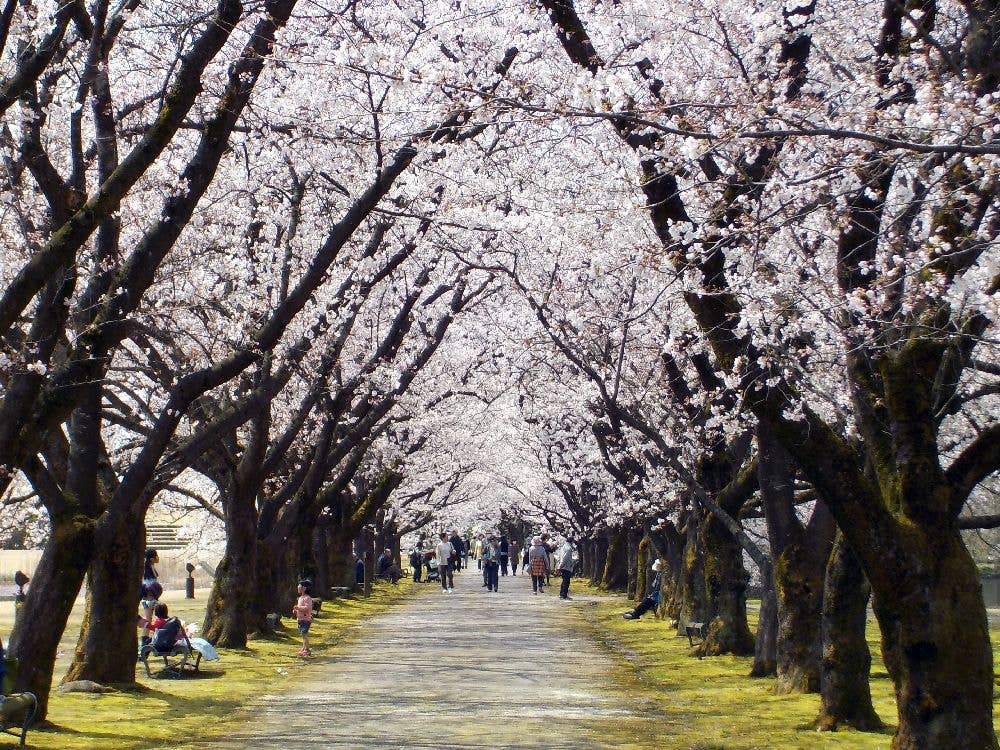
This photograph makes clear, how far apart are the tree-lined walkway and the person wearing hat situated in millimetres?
4094

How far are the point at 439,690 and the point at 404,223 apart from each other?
24.5 ft

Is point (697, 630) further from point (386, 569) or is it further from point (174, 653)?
point (386, 569)

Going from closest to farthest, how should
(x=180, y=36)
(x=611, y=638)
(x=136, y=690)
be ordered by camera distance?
(x=180, y=36) → (x=136, y=690) → (x=611, y=638)

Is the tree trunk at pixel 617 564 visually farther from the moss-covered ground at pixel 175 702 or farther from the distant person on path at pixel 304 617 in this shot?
the distant person on path at pixel 304 617

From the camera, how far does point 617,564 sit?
49.8 m

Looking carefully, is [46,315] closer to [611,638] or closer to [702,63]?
[702,63]

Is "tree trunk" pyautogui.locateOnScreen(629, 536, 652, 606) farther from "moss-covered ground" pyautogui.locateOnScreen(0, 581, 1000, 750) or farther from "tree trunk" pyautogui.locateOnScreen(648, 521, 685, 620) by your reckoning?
"moss-covered ground" pyautogui.locateOnScreen(0, 581, 1000, 750)

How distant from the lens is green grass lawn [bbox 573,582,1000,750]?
12289mm

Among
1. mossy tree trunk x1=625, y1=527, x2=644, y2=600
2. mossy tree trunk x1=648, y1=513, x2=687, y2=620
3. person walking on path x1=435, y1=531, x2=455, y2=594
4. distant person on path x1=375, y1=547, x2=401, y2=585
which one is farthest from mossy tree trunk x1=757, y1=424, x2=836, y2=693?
distant person on path x1=375, y1=547, x2=401, y2=585

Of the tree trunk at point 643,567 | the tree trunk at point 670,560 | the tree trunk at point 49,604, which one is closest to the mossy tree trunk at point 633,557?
the tree trunk at point 643,567

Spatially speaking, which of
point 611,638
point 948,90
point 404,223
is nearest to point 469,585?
point 611,638

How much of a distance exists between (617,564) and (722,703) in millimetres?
34782

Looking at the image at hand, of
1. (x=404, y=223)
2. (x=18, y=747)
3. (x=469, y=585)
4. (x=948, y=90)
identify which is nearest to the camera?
(x=948, y=90)

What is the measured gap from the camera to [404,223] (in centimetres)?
2019
